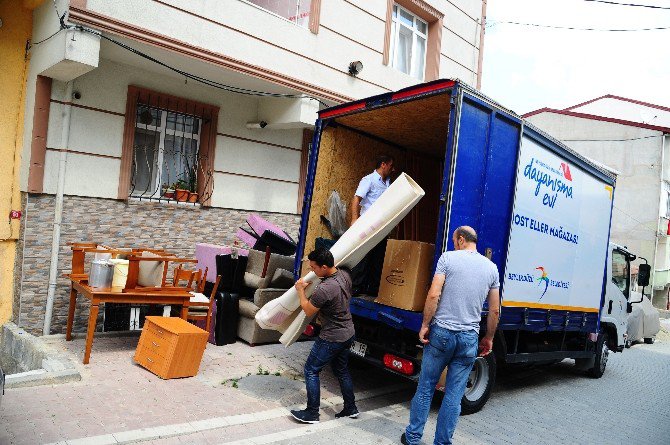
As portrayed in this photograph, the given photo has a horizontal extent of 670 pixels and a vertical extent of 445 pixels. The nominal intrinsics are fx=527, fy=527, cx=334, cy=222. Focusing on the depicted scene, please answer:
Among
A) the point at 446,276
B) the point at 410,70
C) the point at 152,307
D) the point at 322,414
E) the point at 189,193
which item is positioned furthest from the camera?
the point at 410,70

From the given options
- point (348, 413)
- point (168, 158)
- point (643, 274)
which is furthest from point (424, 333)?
point (643, 274)

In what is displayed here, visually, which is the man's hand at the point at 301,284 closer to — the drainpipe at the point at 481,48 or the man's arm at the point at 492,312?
the man's arm at the point at 492,312

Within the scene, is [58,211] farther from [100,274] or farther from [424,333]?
[424,333]

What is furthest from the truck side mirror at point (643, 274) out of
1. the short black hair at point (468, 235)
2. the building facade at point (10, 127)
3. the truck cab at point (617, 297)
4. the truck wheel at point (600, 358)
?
the building facade at point (10, 127)

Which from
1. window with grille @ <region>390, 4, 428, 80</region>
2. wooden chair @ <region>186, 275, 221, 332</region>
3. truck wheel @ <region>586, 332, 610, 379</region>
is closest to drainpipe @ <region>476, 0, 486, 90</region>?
window with grille @ <region>390, 4, 428, 80</region>

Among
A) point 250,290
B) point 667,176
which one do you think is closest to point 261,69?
point 250,290

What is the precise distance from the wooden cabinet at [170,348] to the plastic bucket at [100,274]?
64 centimetres

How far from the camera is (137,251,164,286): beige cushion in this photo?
6.23m

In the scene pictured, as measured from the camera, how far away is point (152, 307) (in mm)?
6449

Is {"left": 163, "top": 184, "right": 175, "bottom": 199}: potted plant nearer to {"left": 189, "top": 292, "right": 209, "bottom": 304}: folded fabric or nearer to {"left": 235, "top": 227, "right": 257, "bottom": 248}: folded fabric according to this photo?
{"left": 235, "top": 227, "right": 257, "bottom": 248}: folded fabric

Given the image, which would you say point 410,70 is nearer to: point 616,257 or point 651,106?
point 616,257

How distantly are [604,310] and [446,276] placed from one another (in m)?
5.18

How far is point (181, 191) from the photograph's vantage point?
821 cm

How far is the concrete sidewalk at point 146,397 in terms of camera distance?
4172mm
